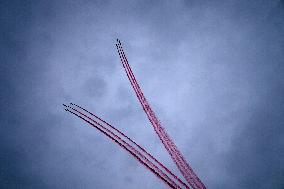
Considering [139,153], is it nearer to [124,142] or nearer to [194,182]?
[124,142]

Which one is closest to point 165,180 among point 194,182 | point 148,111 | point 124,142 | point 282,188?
point 194,182

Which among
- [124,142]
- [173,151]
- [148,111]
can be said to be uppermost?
[148,111]

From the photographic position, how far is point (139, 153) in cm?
866

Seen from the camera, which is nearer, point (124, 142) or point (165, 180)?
point (165, 180)

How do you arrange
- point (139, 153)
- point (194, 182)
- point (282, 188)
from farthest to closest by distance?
point (282, 188) → point (139, 153) → point (194, 182)

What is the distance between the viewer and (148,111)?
995 cm

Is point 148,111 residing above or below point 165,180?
above

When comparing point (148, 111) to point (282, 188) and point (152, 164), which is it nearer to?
point (152, 164)

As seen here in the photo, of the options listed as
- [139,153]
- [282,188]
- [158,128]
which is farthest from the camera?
[282,188]

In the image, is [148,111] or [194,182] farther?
[148,111]

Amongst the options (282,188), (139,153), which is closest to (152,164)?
(139,153)

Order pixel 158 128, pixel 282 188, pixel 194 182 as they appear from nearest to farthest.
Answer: pixel 194 182 → pixel 158 128 → pixel 282 188

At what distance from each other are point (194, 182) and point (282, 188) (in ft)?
62.9

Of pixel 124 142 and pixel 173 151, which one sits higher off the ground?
pixel 124 142
